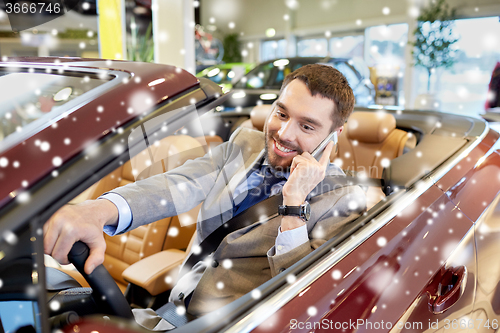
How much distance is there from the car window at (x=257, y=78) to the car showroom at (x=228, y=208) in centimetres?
335

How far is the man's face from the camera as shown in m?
1.29

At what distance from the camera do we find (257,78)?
228 inches

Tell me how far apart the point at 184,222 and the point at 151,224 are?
151 millimetres

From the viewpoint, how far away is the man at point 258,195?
106cm

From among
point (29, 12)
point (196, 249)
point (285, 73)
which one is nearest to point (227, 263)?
point (196, 249)

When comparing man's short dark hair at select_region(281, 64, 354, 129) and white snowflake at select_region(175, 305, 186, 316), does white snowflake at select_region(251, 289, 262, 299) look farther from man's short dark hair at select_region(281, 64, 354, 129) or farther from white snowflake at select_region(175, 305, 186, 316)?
man's short dark hair at select_region(281, 64, 354, 129)

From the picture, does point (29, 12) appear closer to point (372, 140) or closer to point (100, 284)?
point (372, 140)

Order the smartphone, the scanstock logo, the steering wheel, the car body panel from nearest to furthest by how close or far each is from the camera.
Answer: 1. the steering wheel
2. the car body panel
3. the smartphone
4. the scanstock logo

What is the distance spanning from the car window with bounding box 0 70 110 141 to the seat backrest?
1.66m

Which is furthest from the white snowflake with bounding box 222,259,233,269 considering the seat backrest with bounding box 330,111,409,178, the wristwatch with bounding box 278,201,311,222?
the seat backrest with bounding box 330,111,409,178

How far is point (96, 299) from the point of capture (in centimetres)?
71

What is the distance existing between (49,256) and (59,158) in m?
0.17

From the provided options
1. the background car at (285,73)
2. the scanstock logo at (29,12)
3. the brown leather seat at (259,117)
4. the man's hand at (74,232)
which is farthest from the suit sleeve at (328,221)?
the background car at (285,73)

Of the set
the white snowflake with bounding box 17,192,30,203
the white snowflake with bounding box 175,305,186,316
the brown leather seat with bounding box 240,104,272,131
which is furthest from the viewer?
the brown leather seat with bounding box 240,104,272,131
